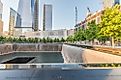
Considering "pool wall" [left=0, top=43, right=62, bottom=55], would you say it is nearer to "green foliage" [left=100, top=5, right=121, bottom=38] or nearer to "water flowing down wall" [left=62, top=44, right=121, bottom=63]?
"green foliage" [left=100, top=5, right=121, bottom=38]

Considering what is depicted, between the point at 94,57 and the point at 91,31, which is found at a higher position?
the point at 91,31

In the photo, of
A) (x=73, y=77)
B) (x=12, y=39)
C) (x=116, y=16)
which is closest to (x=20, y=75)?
(x=73, y=77)

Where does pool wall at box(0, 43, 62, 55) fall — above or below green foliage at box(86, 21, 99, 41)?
below

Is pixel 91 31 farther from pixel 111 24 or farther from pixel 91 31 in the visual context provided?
pixel 111 24

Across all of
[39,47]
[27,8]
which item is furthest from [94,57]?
[39,47]

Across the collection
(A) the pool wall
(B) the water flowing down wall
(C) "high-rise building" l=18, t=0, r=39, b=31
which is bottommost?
(A) the pool wall

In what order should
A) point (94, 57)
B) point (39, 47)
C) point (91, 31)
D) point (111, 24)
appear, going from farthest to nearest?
point (39, 47) → point (91, 31) → point (111, 24) → point (94, 57)

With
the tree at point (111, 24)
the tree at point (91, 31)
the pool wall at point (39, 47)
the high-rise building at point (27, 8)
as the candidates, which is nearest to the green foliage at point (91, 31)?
the tree at point (91, 31)

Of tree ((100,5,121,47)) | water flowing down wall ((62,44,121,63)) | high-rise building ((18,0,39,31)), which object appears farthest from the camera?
tree ((100,5,121,47))

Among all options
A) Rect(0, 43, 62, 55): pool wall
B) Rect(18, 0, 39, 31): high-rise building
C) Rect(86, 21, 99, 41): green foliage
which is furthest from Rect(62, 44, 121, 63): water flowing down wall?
Rect(0, 43, 62, 55): pool wall

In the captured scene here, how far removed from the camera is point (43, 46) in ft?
97.1

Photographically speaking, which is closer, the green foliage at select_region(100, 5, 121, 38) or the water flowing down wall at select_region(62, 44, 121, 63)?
the water flowing down wall at select_region(62, 44, 121, 63)

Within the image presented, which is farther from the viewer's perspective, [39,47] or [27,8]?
[39,47]

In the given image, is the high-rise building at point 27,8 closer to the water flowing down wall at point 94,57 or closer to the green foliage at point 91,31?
the water flowing down wall at point 94,57
